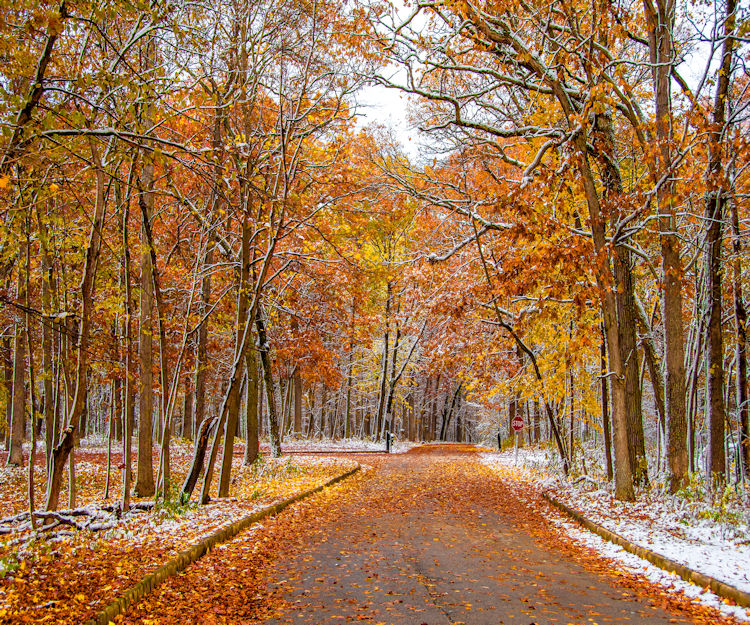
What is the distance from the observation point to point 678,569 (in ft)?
20.0

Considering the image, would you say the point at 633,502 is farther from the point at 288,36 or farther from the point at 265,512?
the point at 288,36

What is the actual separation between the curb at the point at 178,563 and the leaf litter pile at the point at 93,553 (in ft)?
0.29

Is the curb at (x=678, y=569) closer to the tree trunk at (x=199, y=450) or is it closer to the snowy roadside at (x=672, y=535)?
the snowy roadside at (x=672, y=535)

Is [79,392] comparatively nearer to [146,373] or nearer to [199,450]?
[146,373]

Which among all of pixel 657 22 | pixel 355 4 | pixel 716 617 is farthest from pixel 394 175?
pixel 716 617

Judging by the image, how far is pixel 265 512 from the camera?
9570 mm

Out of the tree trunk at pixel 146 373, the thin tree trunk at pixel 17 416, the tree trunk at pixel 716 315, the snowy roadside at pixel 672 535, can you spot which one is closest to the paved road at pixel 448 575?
the snowy roadside at pixel 672 535

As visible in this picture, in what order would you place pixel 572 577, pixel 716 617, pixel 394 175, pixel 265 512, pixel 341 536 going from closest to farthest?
pixel 716 617, pixel 572 577, pixel 341 536, pixel 265 512, pixel 394 175

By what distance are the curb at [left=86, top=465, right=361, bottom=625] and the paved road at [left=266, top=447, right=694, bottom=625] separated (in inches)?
37.2

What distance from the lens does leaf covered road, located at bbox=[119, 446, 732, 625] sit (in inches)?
193

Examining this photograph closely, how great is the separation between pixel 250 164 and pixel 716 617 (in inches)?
374

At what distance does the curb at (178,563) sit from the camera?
4617 millimetres

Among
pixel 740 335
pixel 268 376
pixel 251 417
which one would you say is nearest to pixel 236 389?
pixel 251 417

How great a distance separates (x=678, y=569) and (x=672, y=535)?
5.78ft
